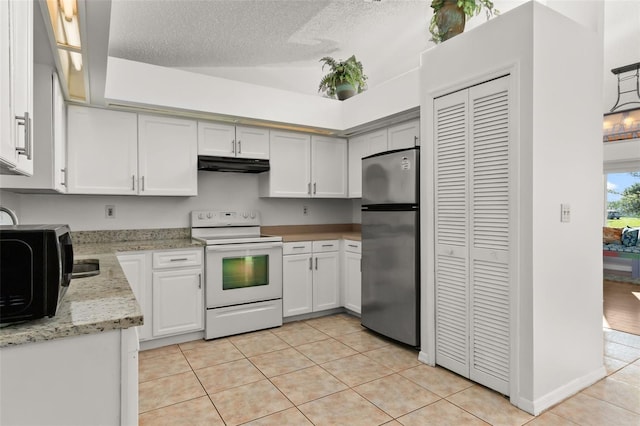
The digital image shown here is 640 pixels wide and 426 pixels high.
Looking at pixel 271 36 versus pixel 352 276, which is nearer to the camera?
pixel 271 36

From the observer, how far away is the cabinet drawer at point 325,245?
3957 millimetres

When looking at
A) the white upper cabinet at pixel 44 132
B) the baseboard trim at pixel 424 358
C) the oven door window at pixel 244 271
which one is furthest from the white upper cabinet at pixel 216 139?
the baseboard trim at pixel 424 358

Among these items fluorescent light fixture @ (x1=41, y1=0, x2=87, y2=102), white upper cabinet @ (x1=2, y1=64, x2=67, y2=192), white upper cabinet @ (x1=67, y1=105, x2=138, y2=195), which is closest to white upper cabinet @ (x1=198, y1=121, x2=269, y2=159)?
white upper cabinet @ (x1=67, y1=105, x2=138, y2=195)

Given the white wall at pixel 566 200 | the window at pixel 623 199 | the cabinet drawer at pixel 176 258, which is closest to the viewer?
the white wall at pixel 566 200

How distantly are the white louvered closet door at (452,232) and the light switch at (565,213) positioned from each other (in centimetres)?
55

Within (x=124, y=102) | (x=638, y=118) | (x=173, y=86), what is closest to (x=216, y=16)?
(x=173, y=86)

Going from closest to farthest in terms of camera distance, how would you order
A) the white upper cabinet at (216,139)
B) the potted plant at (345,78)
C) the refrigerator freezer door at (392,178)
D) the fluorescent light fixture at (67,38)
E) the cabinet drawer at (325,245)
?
the fluorescent light fixture at (67,38) → the refrigerator freezer door at (392,178) → the white upper cabinet at (216,139) → the cabinet drawer at (325,245) → the potted plant at (345,78)

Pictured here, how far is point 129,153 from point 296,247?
1826mm

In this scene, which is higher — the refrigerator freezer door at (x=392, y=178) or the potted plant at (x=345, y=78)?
the potted plant at (x=345, y=78)

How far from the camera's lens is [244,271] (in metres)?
3.54

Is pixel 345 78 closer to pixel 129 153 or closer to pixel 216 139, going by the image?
pixel 216 139

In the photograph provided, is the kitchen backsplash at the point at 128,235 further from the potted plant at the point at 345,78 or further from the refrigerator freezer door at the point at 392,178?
the potted plant at the point at 345,78

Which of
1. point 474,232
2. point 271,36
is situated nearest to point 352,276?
point 474,232

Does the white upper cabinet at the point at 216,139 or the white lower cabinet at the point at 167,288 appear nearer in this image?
the white lower cabinet at the point at 167,288
